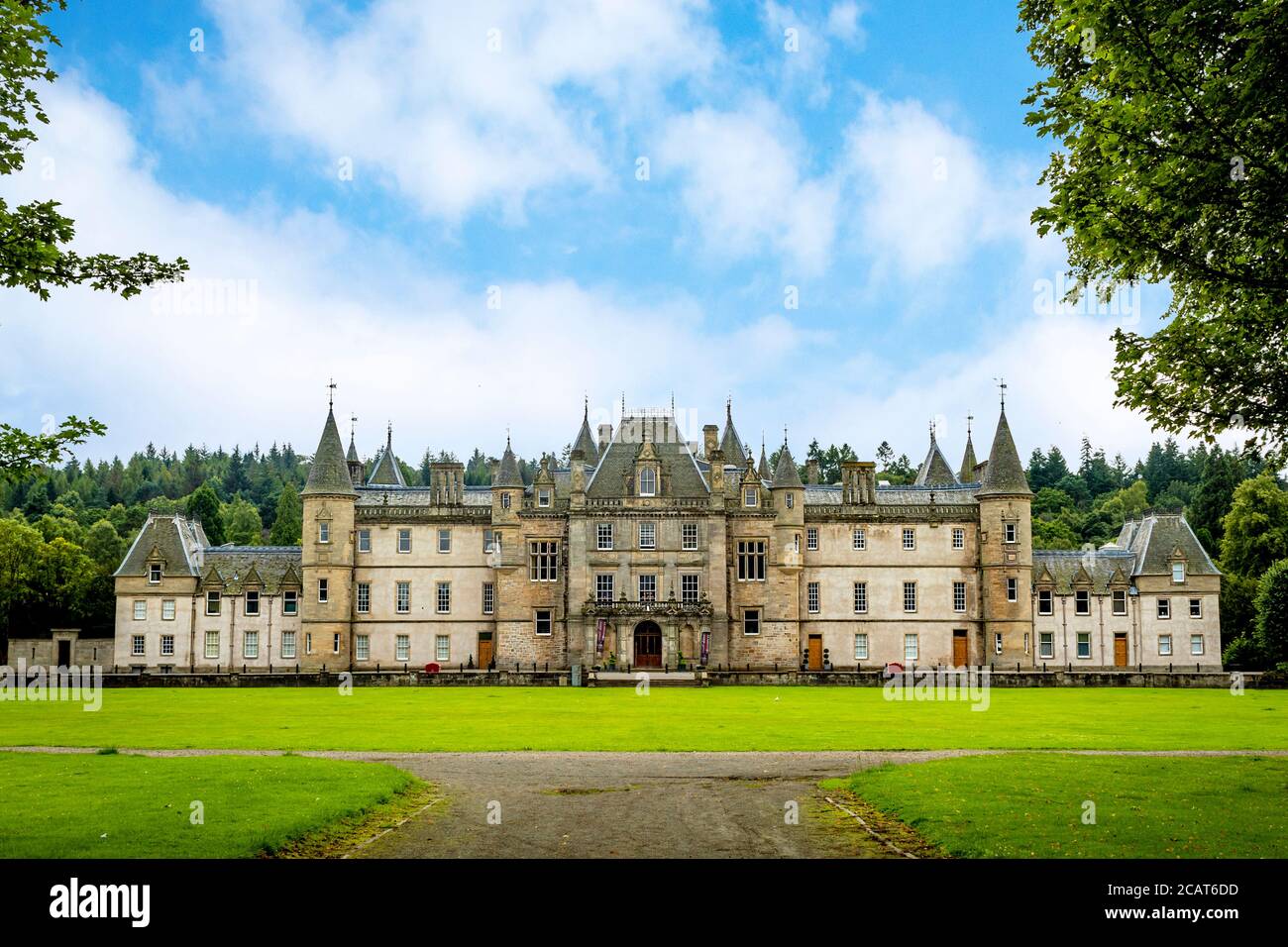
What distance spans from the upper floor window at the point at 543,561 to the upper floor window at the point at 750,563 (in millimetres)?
10905

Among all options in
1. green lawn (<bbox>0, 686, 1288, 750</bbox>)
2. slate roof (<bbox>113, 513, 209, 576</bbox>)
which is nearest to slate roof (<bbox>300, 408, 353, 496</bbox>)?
slate roof (<bbox>113, 513, 209, 576</bbox>)

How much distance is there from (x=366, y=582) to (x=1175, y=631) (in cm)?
4929

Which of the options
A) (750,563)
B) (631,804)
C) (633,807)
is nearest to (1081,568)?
(750,563)

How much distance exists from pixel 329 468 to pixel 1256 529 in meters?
59.0

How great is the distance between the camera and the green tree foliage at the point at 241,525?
374 feet

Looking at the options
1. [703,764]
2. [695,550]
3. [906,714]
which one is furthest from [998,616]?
[703,764]

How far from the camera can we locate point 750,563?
228 feet

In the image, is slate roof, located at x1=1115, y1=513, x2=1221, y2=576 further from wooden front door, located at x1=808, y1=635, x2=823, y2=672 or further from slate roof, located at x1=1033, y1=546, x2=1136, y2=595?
wooden front door, located at x1=808, y1=635, x2=823, y2=672

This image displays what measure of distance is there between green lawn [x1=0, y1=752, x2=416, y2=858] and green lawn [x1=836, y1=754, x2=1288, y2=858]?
25.6 feet

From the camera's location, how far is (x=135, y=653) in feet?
236

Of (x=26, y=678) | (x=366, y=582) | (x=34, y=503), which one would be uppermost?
(x=34, y=503)

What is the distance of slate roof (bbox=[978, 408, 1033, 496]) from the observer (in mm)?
69000
